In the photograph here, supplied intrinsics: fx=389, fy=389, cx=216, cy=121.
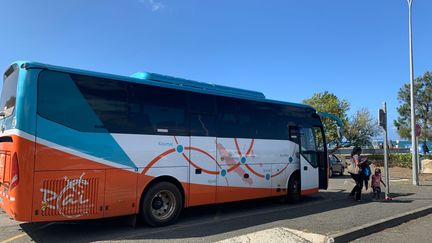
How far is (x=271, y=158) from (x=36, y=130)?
676cm

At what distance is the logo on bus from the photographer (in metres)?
7.00

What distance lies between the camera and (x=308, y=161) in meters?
12.9

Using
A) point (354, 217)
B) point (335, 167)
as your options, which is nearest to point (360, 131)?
point (335, 167)

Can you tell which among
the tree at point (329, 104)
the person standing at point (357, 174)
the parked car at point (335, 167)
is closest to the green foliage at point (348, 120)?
the tree at point (329, 104)

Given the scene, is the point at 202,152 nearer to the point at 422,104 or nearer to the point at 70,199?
the point at 70,199

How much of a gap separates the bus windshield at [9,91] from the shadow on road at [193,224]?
8.40ft

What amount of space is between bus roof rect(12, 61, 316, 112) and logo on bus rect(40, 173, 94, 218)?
204 centimetres

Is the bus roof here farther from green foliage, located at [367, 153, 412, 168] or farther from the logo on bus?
green foliage, located at [367, 153, 412, 168]

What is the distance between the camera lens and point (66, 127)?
7270 millimetres

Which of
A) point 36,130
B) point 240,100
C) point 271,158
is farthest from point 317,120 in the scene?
point 36,130

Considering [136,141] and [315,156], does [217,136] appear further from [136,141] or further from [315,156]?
[315,156]

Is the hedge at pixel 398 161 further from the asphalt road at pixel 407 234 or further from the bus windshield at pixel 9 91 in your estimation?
the bus windshield at pixel 9 91

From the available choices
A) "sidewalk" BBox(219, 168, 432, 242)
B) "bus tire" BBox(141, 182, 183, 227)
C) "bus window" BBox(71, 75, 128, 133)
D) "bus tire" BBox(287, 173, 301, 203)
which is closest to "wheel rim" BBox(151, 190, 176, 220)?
"bus tire" BBox(141, 182, 183, 227)

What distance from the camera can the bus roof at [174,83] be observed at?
725cm
